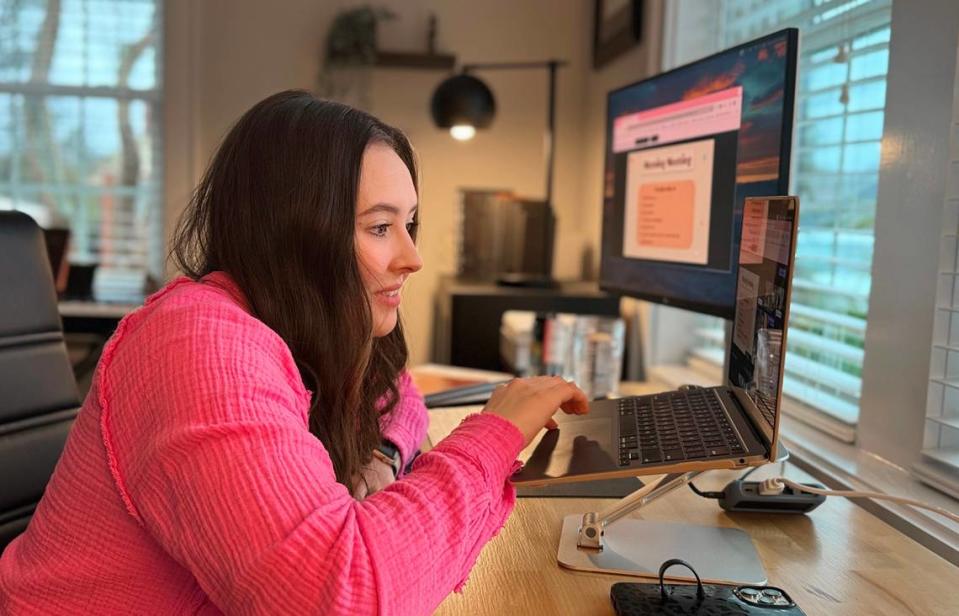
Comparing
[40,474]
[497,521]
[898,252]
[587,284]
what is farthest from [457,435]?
[587,284]

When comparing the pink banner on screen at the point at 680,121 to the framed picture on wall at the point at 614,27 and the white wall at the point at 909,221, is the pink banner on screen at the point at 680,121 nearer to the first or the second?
the white wall at the point at 909,221

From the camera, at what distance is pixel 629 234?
1.70 metres

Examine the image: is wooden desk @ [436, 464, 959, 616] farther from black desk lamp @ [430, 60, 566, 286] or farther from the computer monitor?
black desk lamp @ [430, 60, 566, 286]

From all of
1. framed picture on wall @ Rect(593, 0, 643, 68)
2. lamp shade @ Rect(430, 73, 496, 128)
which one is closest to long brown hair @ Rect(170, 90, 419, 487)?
framed picture on wall @ Rect(593, 0, 643, 68)

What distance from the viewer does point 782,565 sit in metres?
0.98

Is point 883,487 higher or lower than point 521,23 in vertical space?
lower

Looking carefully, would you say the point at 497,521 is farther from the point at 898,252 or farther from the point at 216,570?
the point at 898,252

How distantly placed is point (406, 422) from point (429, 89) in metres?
2.37

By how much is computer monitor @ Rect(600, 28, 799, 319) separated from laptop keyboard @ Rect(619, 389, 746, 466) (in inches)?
13.3

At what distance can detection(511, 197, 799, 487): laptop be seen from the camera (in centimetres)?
85

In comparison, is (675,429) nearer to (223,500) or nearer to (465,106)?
(223,500)

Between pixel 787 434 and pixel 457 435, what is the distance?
925mm

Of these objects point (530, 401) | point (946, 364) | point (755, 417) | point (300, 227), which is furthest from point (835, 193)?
point (300, 227)

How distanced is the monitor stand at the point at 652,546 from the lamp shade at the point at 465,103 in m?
2.01
